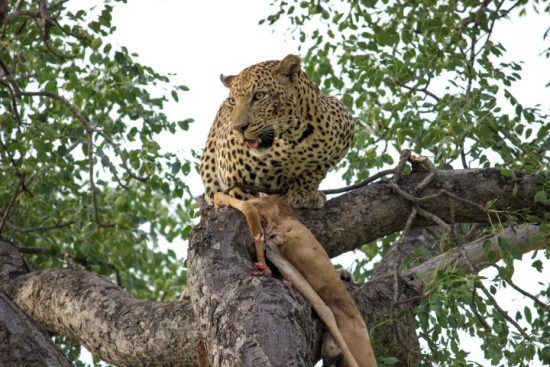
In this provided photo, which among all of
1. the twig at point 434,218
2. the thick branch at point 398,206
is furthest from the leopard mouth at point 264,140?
the twig at point 434,218

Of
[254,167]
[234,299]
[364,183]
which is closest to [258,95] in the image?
[254,167]

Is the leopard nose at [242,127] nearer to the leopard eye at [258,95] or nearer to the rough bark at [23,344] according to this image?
the leopard eye at [258,95]

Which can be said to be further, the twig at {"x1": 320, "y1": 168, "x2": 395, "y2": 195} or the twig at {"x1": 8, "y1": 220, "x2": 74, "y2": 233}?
the twig at {"x1": 8, "y1": 220, "x2": 74, "y2": 233}

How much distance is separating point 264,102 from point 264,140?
0.27 meters

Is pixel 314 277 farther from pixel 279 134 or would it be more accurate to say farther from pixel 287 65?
pixel 287 65

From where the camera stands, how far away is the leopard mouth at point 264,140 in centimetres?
623

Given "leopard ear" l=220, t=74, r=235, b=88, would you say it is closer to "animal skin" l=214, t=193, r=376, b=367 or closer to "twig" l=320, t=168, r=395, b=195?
"twig" l=320, t=168, r=395, b=195

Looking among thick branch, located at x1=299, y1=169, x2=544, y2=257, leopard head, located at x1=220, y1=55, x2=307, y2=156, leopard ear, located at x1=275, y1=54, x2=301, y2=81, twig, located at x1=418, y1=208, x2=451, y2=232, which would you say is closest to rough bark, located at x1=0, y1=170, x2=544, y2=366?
thick branch, located at x1=299, y1=169, x2=544, y2=257

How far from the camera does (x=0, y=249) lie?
6.48m

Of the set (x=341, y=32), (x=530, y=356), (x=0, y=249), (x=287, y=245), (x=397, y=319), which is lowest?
(x=530, y=356)

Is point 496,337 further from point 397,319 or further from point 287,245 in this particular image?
point 287,245

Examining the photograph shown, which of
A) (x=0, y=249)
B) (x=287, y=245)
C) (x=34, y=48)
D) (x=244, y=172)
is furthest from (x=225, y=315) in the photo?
(x=34, y=48)

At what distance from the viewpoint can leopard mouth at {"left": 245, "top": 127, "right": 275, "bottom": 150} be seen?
20.4 ft

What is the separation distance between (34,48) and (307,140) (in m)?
2.75
